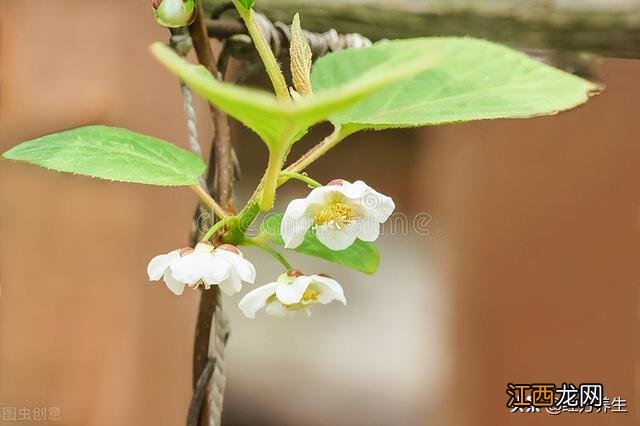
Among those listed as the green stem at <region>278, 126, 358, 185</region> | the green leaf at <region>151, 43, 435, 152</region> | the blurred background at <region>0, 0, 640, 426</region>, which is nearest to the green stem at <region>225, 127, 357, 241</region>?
the green stem at <region>278, 126, 358, 185</region>

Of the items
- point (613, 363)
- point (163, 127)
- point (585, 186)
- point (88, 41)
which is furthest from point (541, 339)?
point (88, 41)

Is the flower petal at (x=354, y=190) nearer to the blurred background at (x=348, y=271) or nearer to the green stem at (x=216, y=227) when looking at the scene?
the green stem at (x=216, y=227)

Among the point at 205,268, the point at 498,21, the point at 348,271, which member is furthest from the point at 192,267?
the point at 348,271

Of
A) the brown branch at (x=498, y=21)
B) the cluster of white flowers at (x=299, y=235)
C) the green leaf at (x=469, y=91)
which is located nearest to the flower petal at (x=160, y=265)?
the cluster of white flowers at (x=299, y=235)

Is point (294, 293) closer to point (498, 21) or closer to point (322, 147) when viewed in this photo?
point (322, 147)

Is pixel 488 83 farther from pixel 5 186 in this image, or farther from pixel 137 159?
pixel 5 186

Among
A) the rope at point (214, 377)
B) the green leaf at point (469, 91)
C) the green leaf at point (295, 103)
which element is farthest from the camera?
the rope at point (214, 377)

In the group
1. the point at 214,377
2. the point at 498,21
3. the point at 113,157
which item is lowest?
the point at 214,377
